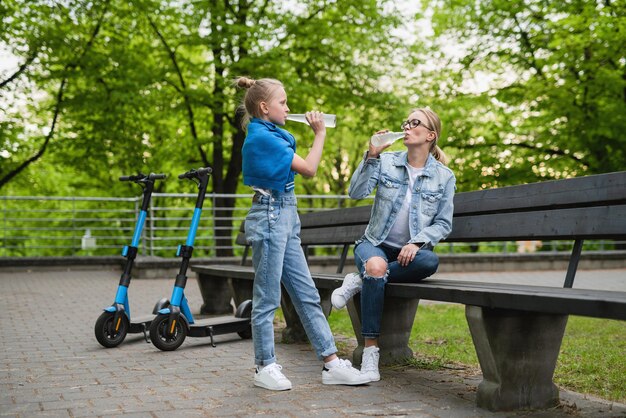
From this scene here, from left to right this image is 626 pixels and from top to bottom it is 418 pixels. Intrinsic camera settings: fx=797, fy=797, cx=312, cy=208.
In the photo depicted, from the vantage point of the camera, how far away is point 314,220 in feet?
25.2

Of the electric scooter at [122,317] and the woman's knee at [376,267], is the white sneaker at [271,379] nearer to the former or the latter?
the woman's knee at [376,267]

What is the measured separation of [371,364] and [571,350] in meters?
2.06

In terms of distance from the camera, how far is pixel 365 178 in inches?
192

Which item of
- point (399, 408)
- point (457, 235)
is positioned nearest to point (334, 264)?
point (457, 235)

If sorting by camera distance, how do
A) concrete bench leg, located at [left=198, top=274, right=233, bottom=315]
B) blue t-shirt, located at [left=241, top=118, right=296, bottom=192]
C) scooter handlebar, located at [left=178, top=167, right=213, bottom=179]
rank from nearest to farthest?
1. blue t-shirt, located at [left=241, top=118, right=296, bottom=192]
2. scooter handlebar, located at [left=178, top=167, right=213, bottom=179]
3. concrete bench leg, located at [left=198, top=274, right=233, bottom=315]

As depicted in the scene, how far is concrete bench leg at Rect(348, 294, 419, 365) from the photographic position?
516 cm

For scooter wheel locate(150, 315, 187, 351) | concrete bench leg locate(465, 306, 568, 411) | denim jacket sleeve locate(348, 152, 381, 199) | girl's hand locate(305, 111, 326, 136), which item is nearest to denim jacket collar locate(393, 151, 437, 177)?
denim jacket sleeve locate(348, 152, 381, 199)

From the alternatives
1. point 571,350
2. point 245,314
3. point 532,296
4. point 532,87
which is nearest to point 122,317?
point 245,314

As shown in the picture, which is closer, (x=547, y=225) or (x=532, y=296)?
(x=532, y=296)

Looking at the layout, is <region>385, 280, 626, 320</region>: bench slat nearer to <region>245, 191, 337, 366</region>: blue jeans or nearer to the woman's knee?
the woman's knee

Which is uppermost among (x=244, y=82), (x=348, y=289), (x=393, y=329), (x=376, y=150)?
(x=244, y=82)

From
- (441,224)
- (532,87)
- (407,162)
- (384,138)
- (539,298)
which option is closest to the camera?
(539,298)

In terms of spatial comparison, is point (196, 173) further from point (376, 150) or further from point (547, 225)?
point (547, 225)

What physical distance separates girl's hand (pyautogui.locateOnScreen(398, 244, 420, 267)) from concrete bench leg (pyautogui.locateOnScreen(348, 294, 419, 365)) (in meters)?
0.64
